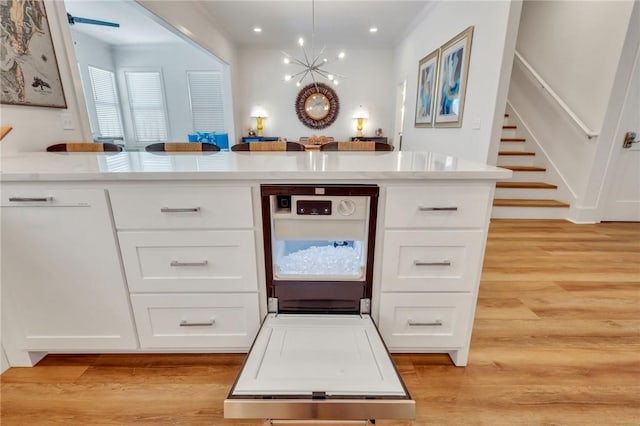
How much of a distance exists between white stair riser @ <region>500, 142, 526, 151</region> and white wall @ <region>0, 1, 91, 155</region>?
4.79 meters

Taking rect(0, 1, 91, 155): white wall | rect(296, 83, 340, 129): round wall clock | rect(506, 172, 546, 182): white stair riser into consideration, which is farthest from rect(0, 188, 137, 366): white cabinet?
rect(296, 83, 340, 129): round wall clock

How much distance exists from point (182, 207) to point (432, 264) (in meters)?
1.00

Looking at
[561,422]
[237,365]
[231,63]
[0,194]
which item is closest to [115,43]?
[231,63]

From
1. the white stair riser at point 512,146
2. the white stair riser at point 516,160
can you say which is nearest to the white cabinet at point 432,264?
the white stair riser at point 516,160

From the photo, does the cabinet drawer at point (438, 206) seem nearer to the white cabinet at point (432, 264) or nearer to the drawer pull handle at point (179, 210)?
the white cabinet at point (432, 264)

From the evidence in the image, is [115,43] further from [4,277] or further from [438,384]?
[438,384]

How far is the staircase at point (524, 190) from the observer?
11.1 ft

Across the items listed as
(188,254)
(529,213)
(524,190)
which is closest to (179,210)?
(188,254)

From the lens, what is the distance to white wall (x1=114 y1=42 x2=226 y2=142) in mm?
6223

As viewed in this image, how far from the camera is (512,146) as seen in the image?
4035 millimetres

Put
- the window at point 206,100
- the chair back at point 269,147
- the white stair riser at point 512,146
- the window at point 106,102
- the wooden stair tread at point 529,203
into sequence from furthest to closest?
the window at point 206,100 < the window at point 106,102 < the white stair riser at point 512,146 < the wooden stair tread at point 529,203 < the chair back at point 269,147

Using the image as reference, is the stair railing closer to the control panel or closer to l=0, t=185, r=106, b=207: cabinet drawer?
the control panel

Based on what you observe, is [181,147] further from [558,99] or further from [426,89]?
[558,99]

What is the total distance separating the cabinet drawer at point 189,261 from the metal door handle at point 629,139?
13.6 feet
